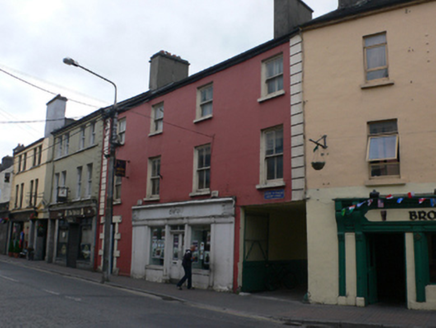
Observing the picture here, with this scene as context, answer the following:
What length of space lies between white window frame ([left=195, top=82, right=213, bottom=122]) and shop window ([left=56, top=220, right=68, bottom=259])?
13.9m

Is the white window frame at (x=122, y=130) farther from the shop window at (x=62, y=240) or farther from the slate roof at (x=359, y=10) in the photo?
the slate roof at (x=359, y=10)

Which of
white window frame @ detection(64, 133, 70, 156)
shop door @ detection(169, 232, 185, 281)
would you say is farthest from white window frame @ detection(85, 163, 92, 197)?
shop door @ detection(169, 232, 185, 281)

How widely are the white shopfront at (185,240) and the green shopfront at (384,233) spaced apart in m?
4.50

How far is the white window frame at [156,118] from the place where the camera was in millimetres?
20562

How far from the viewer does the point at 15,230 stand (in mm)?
36375

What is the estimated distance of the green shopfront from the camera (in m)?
11.5

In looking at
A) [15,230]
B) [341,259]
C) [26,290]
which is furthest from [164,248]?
[15,230]

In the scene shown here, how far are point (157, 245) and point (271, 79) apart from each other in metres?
9.01

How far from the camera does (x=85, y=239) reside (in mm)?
25062

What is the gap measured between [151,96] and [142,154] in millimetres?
2881

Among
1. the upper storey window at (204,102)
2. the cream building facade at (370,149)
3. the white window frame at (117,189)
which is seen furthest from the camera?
the white window frame at (117,189)

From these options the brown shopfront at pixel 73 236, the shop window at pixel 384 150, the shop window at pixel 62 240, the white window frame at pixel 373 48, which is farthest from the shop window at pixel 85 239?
the white window frame at pixel 373 48

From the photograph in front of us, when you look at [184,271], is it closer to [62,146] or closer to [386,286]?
[386,286]

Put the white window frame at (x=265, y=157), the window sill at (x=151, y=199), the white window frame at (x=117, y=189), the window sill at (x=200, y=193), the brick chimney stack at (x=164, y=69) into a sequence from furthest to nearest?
the brick chimney stack at (x=164, y=69) < the white window frame at (x=117, y=189) < the window sill at (x=151, y=199) < the window sill at (x=200, y=193) < the white window frame at (x=265, y=157)
